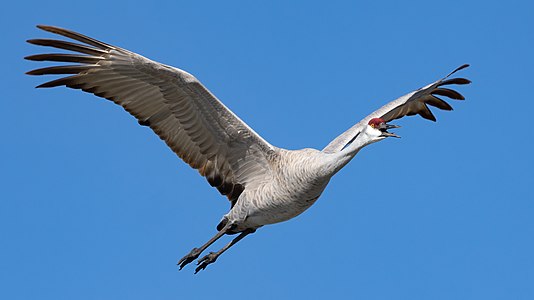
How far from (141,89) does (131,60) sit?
617 millimetres

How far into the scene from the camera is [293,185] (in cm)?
1510

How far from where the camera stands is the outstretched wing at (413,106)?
1712cm

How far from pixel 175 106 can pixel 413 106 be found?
5.78 metres

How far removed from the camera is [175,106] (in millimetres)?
15797

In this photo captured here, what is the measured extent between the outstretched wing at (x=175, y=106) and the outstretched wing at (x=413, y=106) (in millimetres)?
1696

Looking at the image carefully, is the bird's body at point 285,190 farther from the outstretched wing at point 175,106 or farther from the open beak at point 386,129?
the open beak at point 386,129

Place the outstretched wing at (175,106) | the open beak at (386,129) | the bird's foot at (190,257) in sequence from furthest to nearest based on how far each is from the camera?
1. the bird's foot at (190,257)
2. the outstretched wing at (175,106)
3. the open beak at (386,129)

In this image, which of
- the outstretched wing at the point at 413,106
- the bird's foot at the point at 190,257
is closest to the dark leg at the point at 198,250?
the bird's foot at the point at 190,257

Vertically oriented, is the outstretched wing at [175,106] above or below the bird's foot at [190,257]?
above

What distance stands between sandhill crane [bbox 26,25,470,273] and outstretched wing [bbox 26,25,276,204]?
2cm

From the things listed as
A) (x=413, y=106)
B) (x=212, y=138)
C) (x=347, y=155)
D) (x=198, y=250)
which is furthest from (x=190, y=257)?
(x=413, y=106)

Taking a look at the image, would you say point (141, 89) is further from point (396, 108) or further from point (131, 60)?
point (396, 108)

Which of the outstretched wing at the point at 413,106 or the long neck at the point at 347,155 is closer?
the long neck at the point at 347,155

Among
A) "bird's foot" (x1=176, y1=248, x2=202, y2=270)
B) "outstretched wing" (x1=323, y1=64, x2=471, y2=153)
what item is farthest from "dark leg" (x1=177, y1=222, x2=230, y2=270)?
"outstretched wing" (x1=323, y1=64, x2=471, y2=153)
